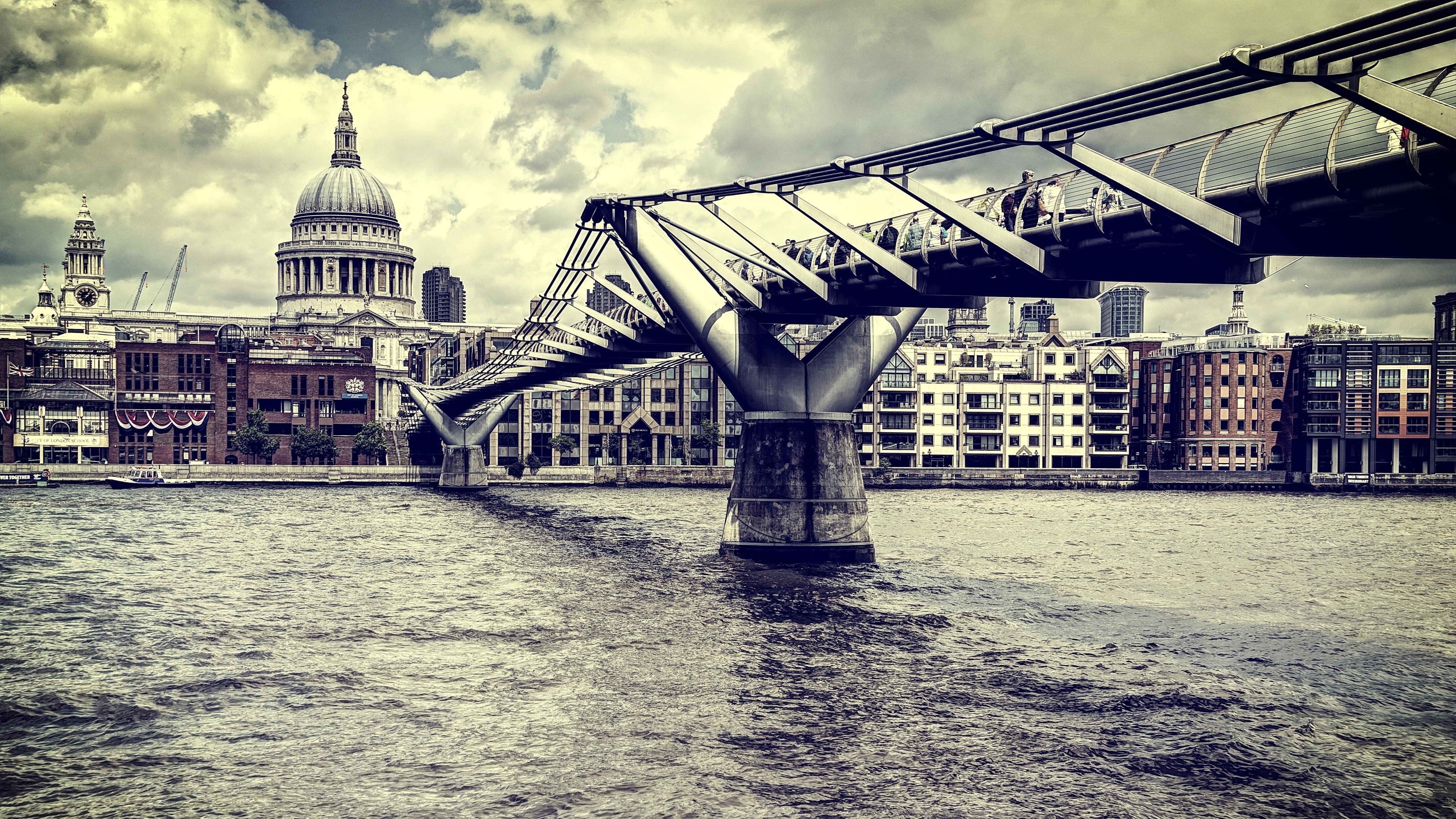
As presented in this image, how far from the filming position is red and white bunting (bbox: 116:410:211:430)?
128 m

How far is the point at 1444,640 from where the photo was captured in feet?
131

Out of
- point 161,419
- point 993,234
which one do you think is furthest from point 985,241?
point 161,419

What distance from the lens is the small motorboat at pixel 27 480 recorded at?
113438 mm

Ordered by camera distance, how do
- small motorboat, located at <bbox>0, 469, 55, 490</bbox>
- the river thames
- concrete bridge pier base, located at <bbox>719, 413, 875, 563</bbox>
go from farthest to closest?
1. small motorboat, located at <bbox>0, 469, 55, 490</bbox>
2. concrete bridge pier base, located at <bbox>719, 413, 875, 563</bbox>
3. the river thames

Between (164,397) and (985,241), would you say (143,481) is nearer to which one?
(164,397)

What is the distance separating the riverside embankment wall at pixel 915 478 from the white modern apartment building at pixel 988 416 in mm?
4585

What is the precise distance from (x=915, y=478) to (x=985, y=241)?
94323mm

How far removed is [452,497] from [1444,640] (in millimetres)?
82624

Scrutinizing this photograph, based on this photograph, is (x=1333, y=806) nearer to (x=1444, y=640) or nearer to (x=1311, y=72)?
(x=1311, y=72)

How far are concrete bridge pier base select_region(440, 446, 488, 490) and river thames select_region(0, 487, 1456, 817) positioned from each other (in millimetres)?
57381

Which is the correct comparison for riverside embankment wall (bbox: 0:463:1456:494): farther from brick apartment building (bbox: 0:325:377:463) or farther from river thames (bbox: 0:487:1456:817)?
river thames (bbox: 0:487:1456:817)

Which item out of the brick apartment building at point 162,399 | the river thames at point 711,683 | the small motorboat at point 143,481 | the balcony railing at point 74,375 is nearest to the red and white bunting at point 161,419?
the brick apartment building at point 162,399

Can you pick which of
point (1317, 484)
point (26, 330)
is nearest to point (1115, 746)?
point (1317, 484)

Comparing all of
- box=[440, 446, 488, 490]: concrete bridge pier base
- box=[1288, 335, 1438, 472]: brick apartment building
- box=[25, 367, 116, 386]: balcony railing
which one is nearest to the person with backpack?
box=[440, 446, 488, 490]: concrete bridge pier base
